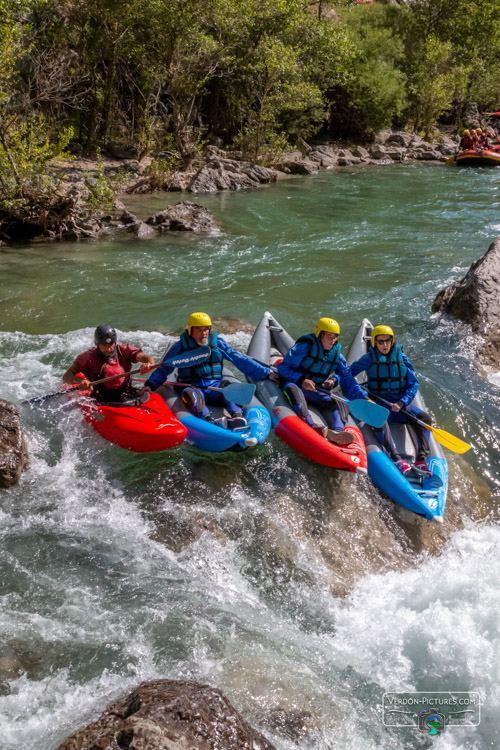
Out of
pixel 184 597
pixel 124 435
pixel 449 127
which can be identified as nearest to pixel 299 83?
pixel 449 127

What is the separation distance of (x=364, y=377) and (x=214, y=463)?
193 cm

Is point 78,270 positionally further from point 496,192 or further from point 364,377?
point 496,192

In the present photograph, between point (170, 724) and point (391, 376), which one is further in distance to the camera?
point (391, 376)

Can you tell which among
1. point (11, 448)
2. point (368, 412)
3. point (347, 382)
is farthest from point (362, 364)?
point (11, 448)

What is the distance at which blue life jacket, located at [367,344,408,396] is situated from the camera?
5.72 meters

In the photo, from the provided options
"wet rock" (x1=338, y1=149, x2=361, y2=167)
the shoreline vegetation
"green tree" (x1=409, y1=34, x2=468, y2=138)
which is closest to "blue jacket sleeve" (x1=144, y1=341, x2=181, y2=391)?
the shoreline vegetation

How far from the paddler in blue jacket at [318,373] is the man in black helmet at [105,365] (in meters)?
1.36

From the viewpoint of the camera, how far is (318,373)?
226 inches

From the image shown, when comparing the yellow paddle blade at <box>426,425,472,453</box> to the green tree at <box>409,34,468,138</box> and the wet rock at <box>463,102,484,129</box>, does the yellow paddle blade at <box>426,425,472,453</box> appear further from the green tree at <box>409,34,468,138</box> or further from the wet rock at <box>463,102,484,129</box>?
the wet rock at <box>463,102,484,129</box>

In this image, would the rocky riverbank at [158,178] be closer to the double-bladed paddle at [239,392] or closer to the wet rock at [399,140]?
the wet rock at [399,140]

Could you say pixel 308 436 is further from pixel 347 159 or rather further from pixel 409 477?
pixel 347 159

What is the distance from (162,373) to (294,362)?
4.22 ft

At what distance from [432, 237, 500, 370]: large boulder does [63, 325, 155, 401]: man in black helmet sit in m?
4.25

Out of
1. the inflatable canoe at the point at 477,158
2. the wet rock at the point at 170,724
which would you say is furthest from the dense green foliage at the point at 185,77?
the wet rock at the point at 170,724
